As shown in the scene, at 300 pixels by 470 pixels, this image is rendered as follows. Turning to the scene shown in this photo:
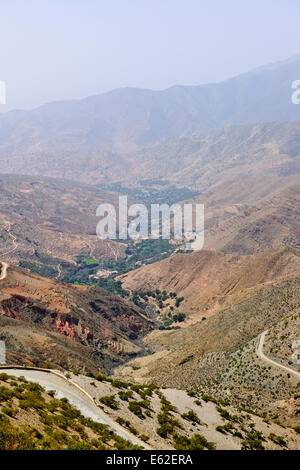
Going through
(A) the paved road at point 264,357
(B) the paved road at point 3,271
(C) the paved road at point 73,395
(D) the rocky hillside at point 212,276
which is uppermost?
(C) the paved road at point 73,395

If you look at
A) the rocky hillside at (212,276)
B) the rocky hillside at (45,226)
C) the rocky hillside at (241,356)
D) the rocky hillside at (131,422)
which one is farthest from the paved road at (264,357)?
the rocky hillside at (45,226)

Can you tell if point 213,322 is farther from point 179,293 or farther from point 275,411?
point 179,293

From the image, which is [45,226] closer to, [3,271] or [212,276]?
[212,276]

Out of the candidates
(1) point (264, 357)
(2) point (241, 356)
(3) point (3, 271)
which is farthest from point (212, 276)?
(1) point (264, 357)

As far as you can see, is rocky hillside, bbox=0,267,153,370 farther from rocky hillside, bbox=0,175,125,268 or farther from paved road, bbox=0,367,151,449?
rocky hillside, bbox=0,175,125,268

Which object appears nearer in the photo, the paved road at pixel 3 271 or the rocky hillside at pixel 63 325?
the rocky hillside at pixel 63 325

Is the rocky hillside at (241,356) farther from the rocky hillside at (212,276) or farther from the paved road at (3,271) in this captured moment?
the paved road at (3,271)

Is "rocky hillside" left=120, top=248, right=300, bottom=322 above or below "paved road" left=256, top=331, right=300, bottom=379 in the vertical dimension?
below

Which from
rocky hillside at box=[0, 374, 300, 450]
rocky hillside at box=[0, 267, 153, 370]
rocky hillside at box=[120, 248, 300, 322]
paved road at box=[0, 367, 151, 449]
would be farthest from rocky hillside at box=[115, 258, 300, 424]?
paved road at box=[0, 367, 151, 449]
